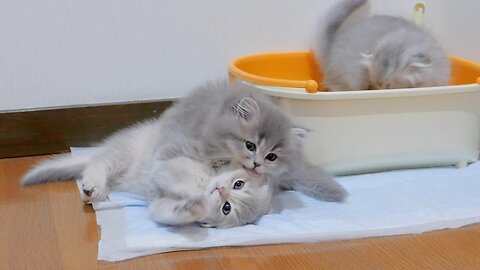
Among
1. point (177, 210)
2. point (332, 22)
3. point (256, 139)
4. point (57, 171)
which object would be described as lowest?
point (57, 171)

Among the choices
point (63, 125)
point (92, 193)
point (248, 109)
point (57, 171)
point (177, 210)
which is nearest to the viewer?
point (177, 210)

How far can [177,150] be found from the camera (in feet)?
4.49

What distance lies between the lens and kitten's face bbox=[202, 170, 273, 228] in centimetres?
127

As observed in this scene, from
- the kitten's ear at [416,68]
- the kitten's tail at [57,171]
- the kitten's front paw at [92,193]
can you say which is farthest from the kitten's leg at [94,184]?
the kitten's ear at [416,68]

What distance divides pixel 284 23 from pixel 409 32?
41 centimetres

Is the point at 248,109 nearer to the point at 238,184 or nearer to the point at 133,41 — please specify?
the point at 238,184

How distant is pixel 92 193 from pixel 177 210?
0.31 m

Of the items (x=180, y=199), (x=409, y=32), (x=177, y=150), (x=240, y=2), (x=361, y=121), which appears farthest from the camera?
(x=240, y=2)

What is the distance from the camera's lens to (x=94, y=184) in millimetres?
1440

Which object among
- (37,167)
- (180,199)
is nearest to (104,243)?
(180,199)

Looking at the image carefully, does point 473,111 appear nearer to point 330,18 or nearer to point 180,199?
point 330,18

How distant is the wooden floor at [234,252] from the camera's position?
1.19 m

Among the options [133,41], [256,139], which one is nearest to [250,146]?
[256,139]

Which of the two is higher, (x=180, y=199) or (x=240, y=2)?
Answer: (x=240, y=2)
